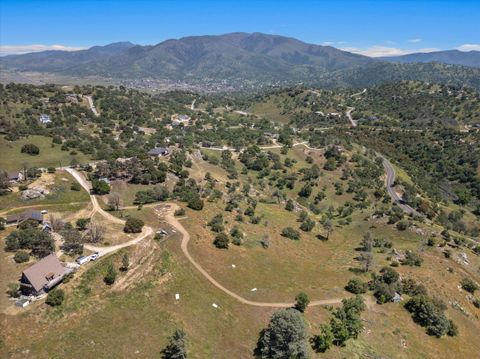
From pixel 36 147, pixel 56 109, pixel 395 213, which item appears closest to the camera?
pixel 395 213

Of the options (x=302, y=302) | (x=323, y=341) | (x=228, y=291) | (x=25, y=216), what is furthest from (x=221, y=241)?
(x=25, y=216)

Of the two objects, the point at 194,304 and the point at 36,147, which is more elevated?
the point at 36,147

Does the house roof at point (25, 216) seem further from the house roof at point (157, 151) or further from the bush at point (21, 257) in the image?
the house roof at point (157, 151)

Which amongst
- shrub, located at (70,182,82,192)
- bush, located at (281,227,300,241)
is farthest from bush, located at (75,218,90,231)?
bush, located at (281,227,300,241)

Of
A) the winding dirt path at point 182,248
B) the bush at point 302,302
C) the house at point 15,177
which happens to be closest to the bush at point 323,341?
the bush at point 302,302

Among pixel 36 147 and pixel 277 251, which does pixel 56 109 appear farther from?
pixel 277 251

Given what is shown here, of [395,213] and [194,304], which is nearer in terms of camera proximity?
[194,304]

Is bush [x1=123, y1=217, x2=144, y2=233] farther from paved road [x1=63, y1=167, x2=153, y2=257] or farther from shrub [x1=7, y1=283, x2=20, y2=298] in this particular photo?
shrub [x1=7, y1=283, x2=20, y2=298]

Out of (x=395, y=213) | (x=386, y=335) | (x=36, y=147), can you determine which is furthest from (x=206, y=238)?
(x=36, y=147)
